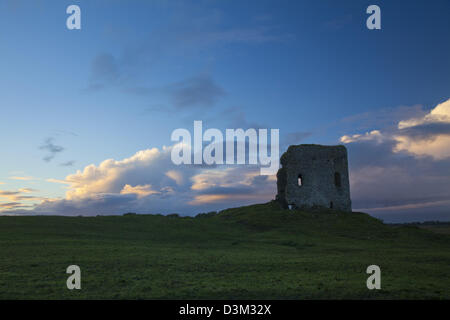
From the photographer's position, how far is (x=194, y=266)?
52.6ft

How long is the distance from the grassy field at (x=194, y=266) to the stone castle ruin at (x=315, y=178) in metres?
14.7

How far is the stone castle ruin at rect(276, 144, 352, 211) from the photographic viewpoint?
160 feet

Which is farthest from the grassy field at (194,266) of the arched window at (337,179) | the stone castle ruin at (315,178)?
the arched window at (337,179)

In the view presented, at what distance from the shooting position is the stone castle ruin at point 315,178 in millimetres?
48812

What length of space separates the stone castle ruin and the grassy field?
1469 cm

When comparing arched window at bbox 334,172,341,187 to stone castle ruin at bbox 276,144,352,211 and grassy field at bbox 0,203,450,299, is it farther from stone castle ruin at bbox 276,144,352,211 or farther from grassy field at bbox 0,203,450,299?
grassy field at bbox 0,203,450,299

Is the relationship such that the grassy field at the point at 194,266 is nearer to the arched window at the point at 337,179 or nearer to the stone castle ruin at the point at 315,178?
the stone castle ruin at the point at 315,178

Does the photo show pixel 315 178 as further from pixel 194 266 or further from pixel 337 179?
pixel 194 266

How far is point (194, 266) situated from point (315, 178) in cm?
3676

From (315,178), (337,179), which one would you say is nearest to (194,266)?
(315,178)
